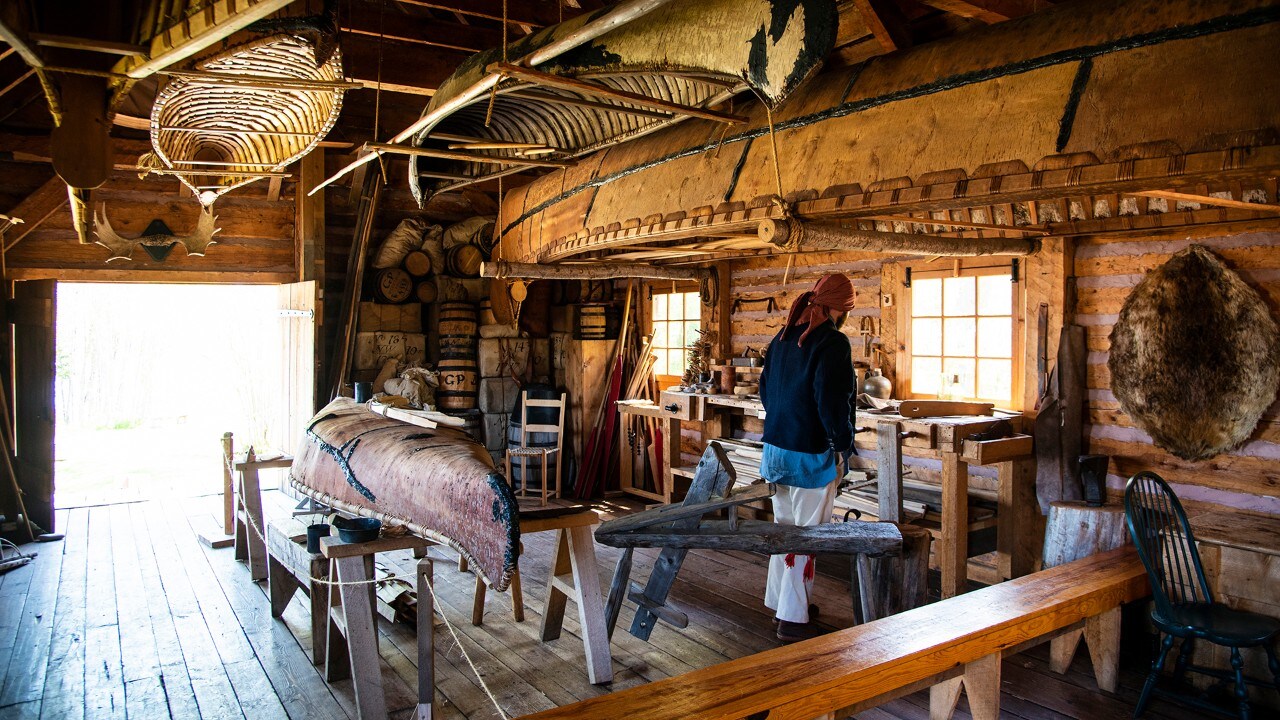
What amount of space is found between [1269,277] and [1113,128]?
8.97 feet

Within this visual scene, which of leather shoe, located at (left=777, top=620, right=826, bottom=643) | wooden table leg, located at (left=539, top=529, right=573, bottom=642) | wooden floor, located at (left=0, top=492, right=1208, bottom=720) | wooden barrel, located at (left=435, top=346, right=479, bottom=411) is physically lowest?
wooden floor, located at (left=0, top=492, right=1208, bottom=720)

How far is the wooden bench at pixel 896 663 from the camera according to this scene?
264 centimetres

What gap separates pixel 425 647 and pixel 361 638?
432 millimetres

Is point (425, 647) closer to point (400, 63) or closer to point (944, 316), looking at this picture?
point (944, 316)

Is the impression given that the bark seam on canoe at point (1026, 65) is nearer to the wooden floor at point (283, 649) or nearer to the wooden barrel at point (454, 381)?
the wooden floor at point (283, 649)

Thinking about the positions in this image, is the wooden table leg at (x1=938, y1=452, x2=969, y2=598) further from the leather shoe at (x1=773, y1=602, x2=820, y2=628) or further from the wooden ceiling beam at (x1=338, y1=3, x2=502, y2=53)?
the wooden ceiling beam at (x1=338, y1=3, x2=502, y2=53)

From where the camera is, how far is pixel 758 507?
289 inches

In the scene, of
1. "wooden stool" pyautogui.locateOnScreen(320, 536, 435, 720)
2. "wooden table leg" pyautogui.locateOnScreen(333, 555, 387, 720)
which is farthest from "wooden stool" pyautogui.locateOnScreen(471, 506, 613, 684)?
"wooden table leg" pyautogui.locateOnScreen(333, 555, 387, 720)

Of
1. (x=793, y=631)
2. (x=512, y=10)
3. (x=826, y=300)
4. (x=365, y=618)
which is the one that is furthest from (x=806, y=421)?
(x=512, y=10)

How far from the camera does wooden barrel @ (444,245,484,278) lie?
8.93 metres

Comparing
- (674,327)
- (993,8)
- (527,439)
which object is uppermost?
(993,8)

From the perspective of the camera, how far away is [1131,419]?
16.7 feet

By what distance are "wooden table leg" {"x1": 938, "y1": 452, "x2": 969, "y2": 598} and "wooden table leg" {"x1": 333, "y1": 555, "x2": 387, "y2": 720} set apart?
3332 millimetres

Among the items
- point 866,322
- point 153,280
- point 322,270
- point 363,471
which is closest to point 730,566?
point 866,322
